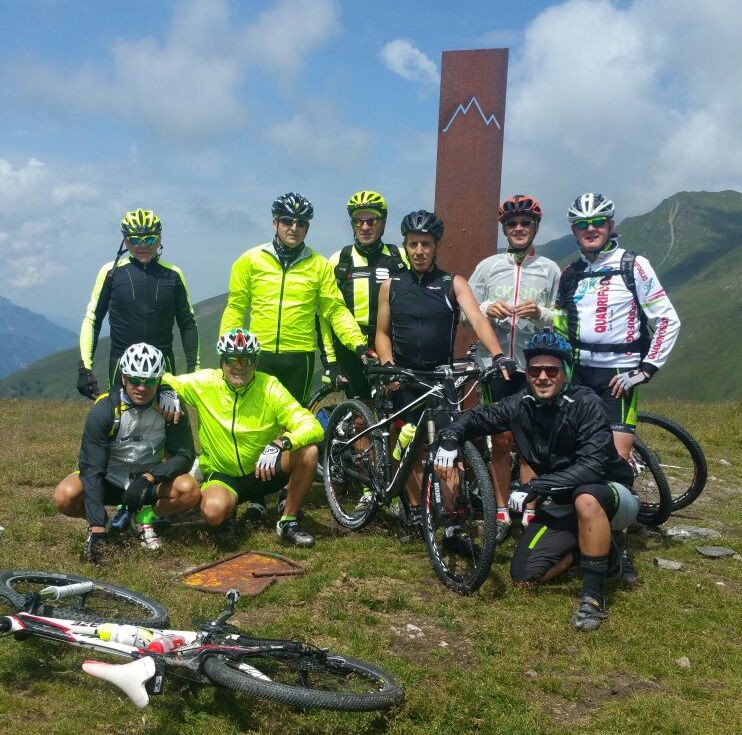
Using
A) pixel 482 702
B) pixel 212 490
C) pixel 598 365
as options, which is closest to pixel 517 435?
pixel 598 365

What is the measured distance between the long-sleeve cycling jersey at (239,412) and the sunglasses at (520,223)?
2.68 m

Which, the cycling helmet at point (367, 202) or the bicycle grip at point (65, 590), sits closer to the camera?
the bicycle grip at point (65, 590)

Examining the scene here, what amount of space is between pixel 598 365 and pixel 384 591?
2.82 m

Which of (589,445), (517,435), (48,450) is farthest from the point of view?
(48,450)

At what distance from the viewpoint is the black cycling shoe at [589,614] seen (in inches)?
214

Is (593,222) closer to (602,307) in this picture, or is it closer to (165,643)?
(602,307)

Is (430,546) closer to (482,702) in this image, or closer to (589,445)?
(589,445)

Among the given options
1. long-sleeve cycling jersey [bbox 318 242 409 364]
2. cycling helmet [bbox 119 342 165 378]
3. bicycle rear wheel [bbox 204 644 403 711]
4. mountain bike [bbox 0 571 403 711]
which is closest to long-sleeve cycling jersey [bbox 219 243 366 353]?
long-sleeve cycling jersey [bbox 318 242 409 364]

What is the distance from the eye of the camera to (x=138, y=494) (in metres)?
6.98

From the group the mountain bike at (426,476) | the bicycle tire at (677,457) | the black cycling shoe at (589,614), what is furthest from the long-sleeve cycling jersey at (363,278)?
the black cycling shoe at (589,614)

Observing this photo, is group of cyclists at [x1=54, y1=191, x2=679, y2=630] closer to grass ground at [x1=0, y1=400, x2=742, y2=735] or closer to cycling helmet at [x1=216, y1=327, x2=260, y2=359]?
cycling helmet at [x1=216, y1=327, x2=260, y2=359]

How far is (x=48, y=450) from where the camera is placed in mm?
11477

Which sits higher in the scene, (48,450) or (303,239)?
(303,239)

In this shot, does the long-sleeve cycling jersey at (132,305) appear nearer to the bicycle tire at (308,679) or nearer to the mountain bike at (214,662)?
the mountain bike at (214,662)
